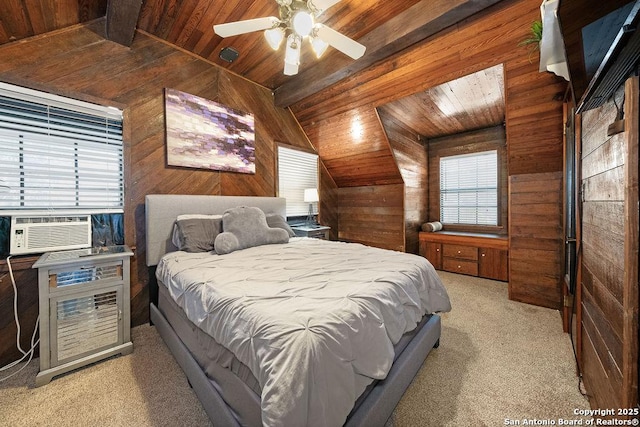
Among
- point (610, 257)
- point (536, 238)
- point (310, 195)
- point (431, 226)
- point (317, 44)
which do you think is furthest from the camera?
Answer: point (431, 226)

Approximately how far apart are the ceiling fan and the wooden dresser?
3.26 metres

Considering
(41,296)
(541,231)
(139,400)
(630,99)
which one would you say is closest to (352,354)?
(630,99)

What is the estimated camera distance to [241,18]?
7.48ft

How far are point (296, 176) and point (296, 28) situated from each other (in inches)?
101

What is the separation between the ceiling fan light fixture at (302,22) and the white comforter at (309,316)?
1.71 m

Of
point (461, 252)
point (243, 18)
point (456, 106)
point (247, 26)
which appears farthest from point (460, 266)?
point (243, 18)

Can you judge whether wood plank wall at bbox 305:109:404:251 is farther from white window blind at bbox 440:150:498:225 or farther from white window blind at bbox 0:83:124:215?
white window blind at bbox 0:83:124:215

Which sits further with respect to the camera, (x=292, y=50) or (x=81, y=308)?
(x=292, y=50)

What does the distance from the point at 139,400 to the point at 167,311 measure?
2.06ft

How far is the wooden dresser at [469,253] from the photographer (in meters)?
3.53

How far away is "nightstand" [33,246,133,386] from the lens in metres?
1.62

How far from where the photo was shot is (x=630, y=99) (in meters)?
0.80

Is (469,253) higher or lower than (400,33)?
lower

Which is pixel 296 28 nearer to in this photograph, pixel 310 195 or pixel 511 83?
pixel 511 83
